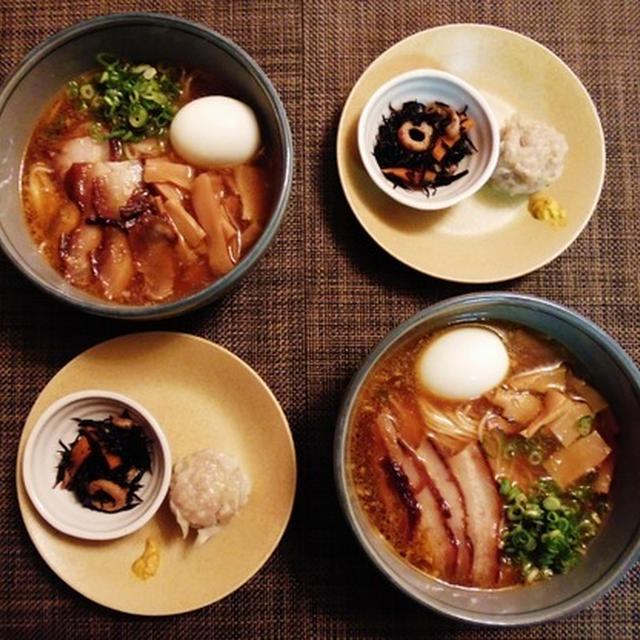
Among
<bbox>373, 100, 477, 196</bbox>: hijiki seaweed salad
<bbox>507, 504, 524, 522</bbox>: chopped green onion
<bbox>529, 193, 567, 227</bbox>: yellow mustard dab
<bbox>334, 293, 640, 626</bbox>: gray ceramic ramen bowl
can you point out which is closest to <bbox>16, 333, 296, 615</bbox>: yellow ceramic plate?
<bbox>334, 293, 640, 626</bbox>: gray ceramic ramen bowl

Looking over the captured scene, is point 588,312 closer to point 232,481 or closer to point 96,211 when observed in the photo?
point 232,481

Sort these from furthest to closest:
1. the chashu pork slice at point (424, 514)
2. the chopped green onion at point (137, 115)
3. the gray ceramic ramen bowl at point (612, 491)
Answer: the chopped green onion at point (137, 115) → the chashu pork slice at point (424, 514) → the gray ceramic ramen bowl at point (612, 491)

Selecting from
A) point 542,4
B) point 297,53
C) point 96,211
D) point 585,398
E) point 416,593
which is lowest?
point 416,593

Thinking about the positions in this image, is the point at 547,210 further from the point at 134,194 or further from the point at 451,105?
the point at 134,194

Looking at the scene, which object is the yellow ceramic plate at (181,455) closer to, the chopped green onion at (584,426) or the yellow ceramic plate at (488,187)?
the yellow ceramic plate at (488,187)

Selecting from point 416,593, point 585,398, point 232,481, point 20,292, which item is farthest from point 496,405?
point 20,292

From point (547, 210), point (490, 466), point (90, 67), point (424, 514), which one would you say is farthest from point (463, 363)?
point (90, 67)

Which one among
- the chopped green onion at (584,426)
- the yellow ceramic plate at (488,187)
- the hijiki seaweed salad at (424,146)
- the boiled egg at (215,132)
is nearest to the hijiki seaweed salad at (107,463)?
the boiled egg at (215,132)
